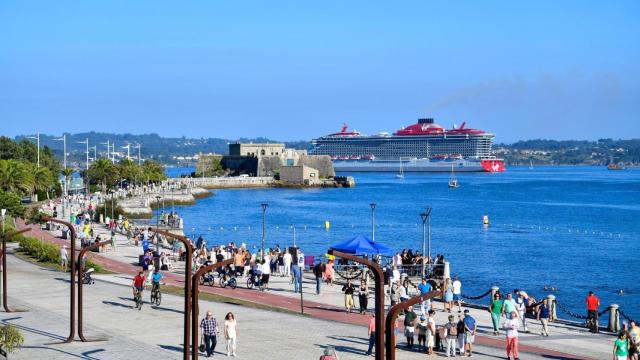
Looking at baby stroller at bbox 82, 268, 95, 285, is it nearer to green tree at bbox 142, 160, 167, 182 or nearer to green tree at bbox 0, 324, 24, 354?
green tree at bbox 0, 324, 24, 354

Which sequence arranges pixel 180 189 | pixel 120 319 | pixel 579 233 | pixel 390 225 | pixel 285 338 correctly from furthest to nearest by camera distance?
pixel 180 189 < pixel 390 225 < pixel 579 233 < pixel 120 319 < pixel 285 338

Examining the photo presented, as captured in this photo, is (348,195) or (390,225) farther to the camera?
(348,195)

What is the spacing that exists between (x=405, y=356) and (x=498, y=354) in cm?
201

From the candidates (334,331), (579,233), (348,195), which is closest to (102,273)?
(334,331)

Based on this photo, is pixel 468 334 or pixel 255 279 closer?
pixel 468 334

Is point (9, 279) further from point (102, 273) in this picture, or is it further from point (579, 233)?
point (579, 233)

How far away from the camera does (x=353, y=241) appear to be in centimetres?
3294

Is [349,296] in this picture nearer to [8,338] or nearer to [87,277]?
[87,277]

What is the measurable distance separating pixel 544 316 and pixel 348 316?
199 inches

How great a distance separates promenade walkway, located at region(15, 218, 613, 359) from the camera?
20.7 metres

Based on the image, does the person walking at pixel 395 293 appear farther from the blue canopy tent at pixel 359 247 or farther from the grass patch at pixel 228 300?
the blue canopy tent at pixel 359 247

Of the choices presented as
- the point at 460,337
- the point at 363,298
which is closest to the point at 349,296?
the point at 363,298

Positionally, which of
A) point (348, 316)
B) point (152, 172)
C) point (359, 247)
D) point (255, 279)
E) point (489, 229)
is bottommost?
point (489, 229)

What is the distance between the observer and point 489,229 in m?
69.4
